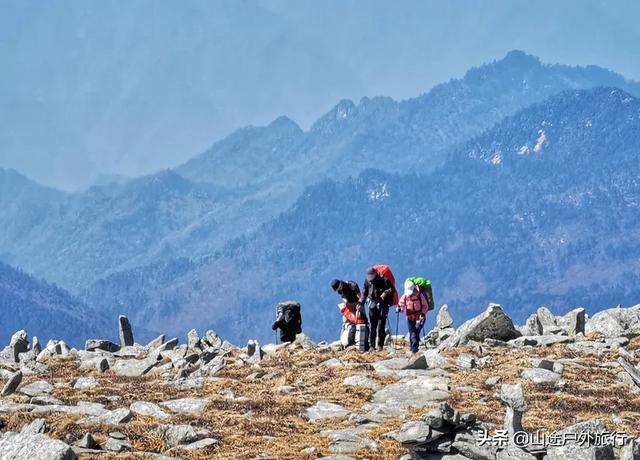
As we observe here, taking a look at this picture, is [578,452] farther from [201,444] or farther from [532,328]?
[532,328]

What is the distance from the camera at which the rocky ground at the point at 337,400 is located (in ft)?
61.0

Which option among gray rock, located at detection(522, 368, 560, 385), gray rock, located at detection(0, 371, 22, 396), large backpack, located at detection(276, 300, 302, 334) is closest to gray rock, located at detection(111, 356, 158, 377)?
gray rock, located at detection(0, 371, 22, 396)

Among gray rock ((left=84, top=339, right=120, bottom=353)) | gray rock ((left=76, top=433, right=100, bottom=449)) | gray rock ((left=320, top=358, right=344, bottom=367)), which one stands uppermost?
gray rock ((left=84, top=339, right=120, bottom=353))

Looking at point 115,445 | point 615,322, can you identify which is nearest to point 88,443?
point 115,445

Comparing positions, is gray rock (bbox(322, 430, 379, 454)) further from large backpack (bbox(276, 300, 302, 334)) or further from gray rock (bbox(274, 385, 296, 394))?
large backpack (bbox(276, 300, 302, 334))

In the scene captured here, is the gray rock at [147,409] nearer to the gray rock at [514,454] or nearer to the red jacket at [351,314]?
the gray rock at [514,454]

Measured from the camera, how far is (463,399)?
77.9ft

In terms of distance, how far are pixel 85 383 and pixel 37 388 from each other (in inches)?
82.3

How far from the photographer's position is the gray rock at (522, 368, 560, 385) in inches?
1029

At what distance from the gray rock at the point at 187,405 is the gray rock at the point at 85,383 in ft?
14.1

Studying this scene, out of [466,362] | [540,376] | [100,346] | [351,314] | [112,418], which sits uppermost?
[100,346]

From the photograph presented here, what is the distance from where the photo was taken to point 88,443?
19000 millimetres

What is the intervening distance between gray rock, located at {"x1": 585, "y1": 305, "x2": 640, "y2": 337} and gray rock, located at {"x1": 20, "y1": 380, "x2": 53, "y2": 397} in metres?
19.2

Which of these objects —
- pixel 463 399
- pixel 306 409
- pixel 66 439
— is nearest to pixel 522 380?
pixel 463 399
